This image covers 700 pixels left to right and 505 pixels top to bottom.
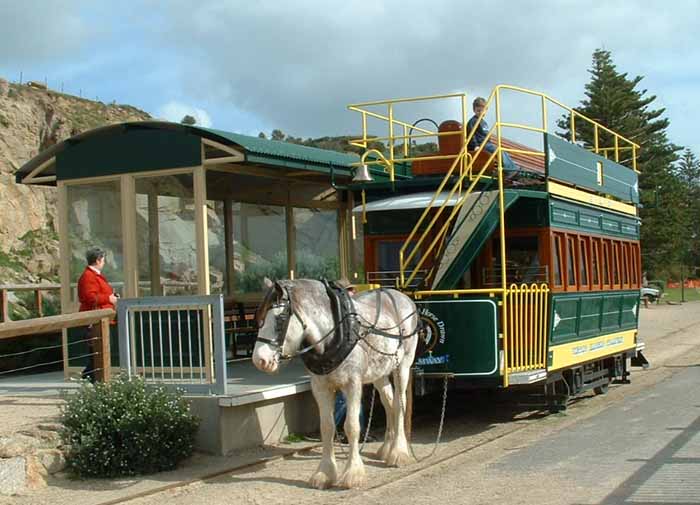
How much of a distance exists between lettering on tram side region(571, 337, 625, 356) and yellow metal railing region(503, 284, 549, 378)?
50.8 inches

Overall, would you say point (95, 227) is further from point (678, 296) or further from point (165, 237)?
point (678, 296)

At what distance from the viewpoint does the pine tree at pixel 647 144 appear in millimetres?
53688

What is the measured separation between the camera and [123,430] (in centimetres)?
880

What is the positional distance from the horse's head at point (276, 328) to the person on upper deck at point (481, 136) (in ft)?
14.4

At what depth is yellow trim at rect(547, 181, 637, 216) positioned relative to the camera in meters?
12.2

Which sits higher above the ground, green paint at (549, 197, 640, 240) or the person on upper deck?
the person on upper deck

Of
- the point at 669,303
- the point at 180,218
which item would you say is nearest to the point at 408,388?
the point at 180,218

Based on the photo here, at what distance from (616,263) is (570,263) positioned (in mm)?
2690

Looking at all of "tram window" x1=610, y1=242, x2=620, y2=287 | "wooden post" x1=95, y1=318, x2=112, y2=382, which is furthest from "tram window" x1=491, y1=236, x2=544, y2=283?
"wooden post" x1=95, y1=318, x2=112, y2=382

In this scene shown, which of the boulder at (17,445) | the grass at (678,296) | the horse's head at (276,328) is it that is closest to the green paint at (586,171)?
the horse's head at (276,328)

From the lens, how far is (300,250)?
1469 centimetres

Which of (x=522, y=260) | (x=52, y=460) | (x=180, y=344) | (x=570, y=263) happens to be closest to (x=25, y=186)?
(x=522, y=260)

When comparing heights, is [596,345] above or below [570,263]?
below

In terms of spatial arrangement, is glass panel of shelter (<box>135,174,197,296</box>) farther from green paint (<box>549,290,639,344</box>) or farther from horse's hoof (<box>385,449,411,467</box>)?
green paint (<box>549,290,639,344</box>)
